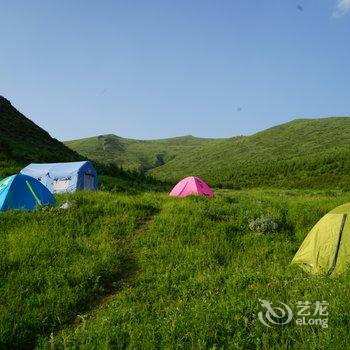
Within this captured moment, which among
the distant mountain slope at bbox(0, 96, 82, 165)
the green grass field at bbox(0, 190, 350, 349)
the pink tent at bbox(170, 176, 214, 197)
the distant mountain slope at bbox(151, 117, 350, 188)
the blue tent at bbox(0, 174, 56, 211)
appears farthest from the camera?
the distant mountain slope at bbox(151, 117, 350, 188)

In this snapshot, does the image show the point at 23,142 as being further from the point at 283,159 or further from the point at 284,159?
the point at 283,159

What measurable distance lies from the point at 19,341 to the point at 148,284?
130 inches

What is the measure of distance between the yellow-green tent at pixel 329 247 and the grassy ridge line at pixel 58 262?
4.38m

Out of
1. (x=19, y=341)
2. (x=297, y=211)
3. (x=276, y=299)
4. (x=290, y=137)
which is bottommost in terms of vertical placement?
(x=19, y=341)

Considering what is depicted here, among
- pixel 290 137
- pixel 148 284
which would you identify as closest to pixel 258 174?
pixel 290 137

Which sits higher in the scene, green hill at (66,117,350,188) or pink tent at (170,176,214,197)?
green hill at (66,117,350,188)

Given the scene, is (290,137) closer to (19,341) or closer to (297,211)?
(297,211)

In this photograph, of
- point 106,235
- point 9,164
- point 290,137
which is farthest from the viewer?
point 290,137

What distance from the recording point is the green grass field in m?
7.30

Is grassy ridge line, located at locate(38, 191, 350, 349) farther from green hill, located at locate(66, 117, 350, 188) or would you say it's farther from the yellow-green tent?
green hill, located at locate(66, 117, 350, 188)

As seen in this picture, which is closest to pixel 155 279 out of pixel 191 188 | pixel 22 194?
pixel 22 194

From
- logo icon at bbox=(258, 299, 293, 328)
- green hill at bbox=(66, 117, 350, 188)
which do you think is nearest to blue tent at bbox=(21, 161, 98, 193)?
logo icon at bbox=(258, 299, 293, 328)

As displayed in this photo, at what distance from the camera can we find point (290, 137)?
161500 mm

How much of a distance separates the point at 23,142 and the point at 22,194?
37.8 meters
